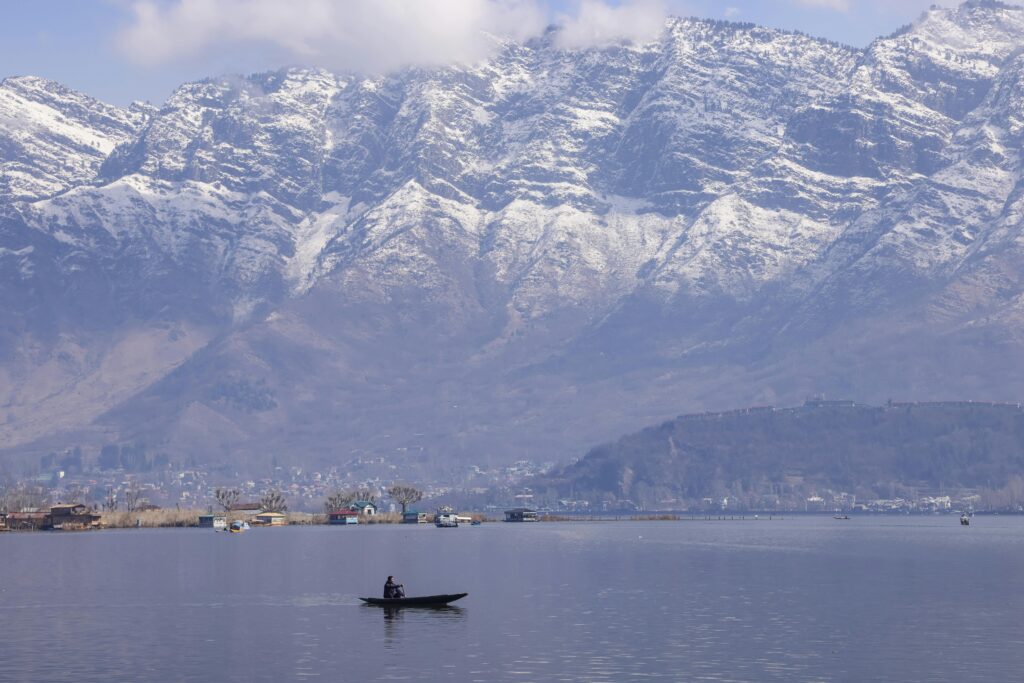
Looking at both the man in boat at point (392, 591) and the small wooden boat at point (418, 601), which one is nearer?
the small wooden boat at point (418, 601)

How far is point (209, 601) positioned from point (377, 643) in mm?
45946

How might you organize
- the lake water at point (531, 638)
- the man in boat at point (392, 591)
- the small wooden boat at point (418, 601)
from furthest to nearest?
the man in boat at point (392, 591)
the small wooden boat at point (418, 601)
the lake water at point (531, 638)

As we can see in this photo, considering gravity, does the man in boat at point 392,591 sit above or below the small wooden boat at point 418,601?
above

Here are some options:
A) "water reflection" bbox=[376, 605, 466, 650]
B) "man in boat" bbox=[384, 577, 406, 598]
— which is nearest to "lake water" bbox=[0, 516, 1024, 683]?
"water reflection" bbox=[376, 605, 466, 650]

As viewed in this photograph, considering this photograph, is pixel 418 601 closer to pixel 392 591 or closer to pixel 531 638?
pixel 392 591

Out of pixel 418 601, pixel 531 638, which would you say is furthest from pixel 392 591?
pixel 531 638

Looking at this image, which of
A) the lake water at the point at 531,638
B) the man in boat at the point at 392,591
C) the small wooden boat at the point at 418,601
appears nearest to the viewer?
the lake water at the point at 531,638

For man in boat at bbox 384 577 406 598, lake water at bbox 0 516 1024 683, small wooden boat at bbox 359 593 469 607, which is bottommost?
lake water at bbox 0 516 1024 683

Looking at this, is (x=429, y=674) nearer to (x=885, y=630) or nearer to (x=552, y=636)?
(x=552, y=636)

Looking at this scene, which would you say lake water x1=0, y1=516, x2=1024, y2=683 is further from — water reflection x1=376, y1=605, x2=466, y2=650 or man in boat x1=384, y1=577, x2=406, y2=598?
man in boat x1=384, y1=577, x2=406, y2=598

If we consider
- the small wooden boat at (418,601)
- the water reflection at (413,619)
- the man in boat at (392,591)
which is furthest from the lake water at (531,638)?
the man in boat at (392,591)

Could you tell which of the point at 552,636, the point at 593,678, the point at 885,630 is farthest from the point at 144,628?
the point at 885,630

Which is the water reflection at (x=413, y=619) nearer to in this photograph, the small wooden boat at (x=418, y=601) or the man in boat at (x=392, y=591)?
the small wooden boat at (x=418, y=601)

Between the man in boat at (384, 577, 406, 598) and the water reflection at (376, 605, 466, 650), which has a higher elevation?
the man in boat at (384, 577, 406, 598)
